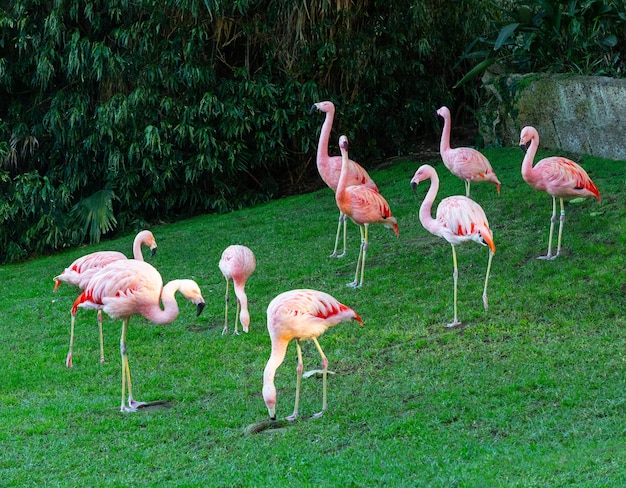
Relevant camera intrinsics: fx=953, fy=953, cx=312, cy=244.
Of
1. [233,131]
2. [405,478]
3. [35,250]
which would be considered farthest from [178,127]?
[405,478]

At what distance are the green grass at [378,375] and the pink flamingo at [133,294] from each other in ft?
2.17

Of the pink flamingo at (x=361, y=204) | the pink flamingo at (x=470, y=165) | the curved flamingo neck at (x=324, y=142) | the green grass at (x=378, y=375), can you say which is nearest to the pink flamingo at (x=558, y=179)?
the green grass at (x=378, y=375)

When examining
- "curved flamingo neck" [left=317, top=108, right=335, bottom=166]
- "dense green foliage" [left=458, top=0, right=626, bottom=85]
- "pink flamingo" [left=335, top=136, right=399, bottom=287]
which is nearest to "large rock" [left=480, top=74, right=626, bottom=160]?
"dense green foliage" [left=458, top=0, right=626, bottom=85]

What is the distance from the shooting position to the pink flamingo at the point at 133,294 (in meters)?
7.19

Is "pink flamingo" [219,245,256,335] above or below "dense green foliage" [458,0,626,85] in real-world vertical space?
below

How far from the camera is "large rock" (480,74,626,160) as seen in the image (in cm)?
1278

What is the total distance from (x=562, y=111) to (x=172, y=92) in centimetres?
596

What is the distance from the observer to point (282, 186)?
1652 cm

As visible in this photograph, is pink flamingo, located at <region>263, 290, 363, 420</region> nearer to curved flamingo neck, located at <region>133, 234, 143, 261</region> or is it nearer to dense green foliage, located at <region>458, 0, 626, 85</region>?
curved flamingo neck, located at <region>133, 234, 143, 261</region>

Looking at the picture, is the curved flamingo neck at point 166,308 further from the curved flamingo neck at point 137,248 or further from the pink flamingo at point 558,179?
the pink flamingo at point 558,179

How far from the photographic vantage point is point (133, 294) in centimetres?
717

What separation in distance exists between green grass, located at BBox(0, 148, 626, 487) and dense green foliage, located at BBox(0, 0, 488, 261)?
2816mm

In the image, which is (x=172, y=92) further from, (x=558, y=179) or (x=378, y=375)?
(x=378, y=375)

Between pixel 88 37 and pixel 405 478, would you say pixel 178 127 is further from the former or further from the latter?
pixel 405 478
